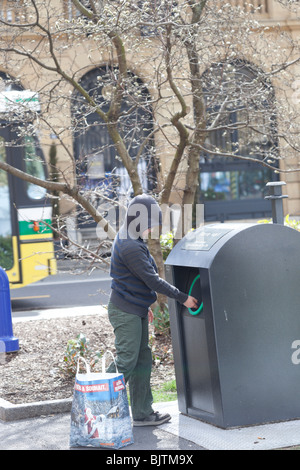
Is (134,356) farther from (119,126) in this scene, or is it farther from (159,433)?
(119,126)

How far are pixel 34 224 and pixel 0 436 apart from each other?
792cm

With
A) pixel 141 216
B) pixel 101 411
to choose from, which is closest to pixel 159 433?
pixel 101 411

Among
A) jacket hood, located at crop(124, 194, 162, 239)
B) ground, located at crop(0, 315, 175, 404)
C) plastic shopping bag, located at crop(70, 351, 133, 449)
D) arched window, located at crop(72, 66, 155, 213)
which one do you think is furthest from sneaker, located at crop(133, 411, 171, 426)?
arched window, located at crop(72, 66, 155, 213)

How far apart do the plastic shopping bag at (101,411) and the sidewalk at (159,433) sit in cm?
16

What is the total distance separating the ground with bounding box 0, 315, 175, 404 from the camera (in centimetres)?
663

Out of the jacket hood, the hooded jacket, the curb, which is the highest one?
the jacket hood

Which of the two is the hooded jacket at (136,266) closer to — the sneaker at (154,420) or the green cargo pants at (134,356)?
the green cargo pants at (134,356)

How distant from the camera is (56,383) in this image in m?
6.85

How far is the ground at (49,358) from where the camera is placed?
21.8 feet

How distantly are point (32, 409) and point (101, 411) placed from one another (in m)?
1.31

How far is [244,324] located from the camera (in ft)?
16.7

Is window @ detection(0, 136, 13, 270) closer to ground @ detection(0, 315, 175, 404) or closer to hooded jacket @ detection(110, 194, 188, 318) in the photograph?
ground @ detection(0, 315, 175, 404)

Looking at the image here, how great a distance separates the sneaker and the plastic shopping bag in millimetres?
600

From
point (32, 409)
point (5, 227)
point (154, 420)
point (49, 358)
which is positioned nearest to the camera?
point (154, 420)
